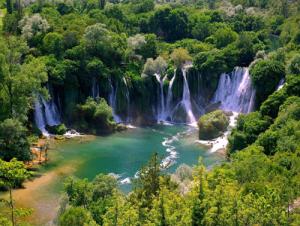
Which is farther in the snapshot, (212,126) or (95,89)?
(95,89)

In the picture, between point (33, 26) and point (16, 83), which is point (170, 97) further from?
point (16, 83)

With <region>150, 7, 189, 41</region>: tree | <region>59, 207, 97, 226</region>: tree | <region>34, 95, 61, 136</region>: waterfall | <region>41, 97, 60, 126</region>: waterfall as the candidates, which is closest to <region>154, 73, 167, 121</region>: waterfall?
<region>41, 97, 60, 126</region>: waterfall

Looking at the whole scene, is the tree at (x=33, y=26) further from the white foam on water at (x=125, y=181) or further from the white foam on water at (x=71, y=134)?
the white foam on water at (x=125, y=181)

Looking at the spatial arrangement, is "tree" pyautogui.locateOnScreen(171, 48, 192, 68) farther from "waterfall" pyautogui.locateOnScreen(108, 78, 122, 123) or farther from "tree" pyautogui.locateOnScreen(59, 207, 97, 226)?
"tree" pyautogui.locateOnScreen(59, 207, 97, 226)

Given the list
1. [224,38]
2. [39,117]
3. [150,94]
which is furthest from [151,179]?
[224,38]

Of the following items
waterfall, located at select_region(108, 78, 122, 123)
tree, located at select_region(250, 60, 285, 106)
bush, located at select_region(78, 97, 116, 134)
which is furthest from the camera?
waterfall, located at select_region(108, 78, 122, 123)

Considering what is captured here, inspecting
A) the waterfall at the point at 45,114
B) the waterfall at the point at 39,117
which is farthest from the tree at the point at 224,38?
the waterfall at the point at 39,117
